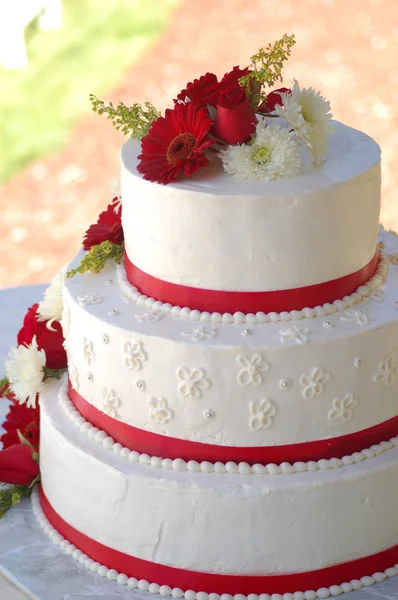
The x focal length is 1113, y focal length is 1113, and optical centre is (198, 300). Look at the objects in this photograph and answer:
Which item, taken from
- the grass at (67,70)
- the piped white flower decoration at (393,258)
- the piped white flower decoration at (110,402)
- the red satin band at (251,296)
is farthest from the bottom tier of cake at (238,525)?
the grass at (67,70)

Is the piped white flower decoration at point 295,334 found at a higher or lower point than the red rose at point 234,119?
lower

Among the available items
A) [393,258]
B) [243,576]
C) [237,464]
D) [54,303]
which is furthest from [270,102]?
[243,576]

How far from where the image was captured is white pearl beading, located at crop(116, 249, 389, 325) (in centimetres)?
310

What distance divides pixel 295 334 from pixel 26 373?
3.33 feet

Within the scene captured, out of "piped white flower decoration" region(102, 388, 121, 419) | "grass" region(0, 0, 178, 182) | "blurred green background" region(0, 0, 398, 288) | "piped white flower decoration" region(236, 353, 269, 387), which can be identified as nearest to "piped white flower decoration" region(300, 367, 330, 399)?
"piped white flower decoration" region(236, 353, 269, 387)

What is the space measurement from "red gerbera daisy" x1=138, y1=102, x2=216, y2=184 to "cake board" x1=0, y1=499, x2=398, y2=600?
1199 mm

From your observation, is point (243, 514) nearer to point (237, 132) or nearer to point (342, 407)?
point (342, 407)

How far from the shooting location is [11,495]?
3.71m

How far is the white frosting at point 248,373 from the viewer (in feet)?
9.93

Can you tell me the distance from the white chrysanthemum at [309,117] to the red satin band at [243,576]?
1.13 meters

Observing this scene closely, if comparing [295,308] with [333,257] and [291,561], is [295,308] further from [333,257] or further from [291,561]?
[291,561]

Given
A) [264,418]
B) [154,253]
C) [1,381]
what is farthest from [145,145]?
[1,381]

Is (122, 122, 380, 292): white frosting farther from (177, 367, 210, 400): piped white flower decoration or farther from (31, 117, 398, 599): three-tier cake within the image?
(177, 367, 210, 400): piped white flower decoration

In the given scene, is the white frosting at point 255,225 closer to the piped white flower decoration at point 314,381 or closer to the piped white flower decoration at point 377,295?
the piped white flower decoration at point 377,295
